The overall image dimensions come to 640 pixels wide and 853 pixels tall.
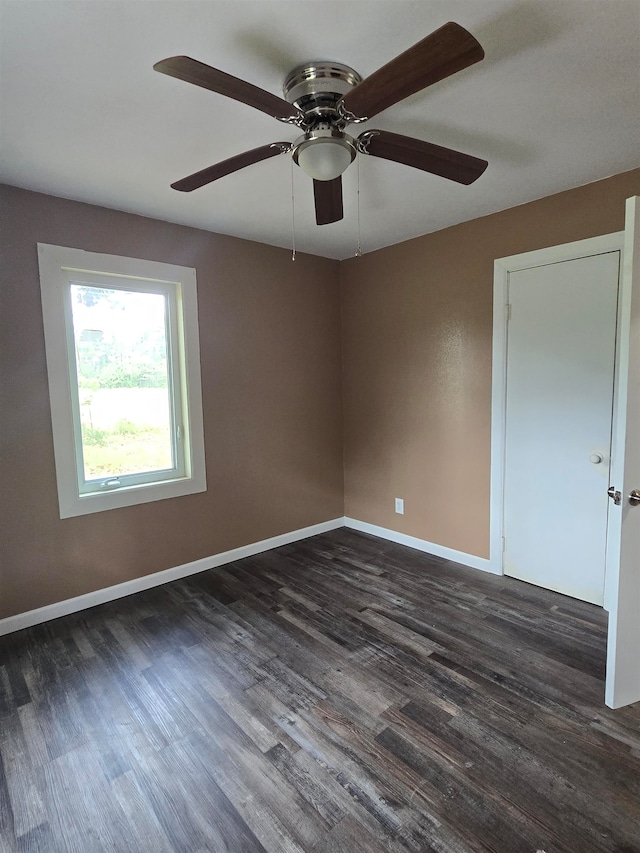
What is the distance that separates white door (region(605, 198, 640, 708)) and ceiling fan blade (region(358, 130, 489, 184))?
24.6 inches

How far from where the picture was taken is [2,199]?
7.62 ft

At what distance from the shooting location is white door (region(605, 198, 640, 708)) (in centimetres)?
166

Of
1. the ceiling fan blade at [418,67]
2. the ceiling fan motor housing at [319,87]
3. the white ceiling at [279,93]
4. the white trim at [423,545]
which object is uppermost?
the white ceiling at [279,93]

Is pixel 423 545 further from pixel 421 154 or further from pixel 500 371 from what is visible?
pixel 421 154

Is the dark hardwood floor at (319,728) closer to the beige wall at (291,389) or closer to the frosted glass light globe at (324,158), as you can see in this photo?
the beige wall at (291,389)

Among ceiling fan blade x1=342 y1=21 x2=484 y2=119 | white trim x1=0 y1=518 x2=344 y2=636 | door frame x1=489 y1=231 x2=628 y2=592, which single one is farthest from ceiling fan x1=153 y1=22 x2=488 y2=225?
white trim x1=0 y1=518 x2=344 y2=636

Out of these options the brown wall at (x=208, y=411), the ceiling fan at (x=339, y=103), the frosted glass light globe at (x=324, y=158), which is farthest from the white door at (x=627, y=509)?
the brown wall at (x=208, y=411)

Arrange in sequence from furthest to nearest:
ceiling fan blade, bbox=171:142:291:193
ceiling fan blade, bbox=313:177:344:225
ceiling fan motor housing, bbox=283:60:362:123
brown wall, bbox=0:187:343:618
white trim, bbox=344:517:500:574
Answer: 1. white trim, bbox=344:517:500:574
2. brown wall, bbox=0:187:343:618
3. ceiling fan blade, bbox=313:177:344:225
4. ceiling fan blade, bbox=171:142:291:193
5. ceiling fan motor housing, bbox=283:60:362:123

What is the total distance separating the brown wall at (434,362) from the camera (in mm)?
2758

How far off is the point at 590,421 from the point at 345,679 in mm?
1993

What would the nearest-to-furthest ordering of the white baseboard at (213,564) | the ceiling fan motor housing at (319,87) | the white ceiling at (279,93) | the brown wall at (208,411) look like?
the white ceiling at (279,93) → the ceiling fan motor housing at (319,87) → the brown wall at (208,411) → the white baseboard at (213,564)

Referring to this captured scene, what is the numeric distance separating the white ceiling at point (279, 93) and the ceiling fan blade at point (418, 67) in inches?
9.7

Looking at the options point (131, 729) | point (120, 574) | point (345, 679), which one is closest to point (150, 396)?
point (120, 574)

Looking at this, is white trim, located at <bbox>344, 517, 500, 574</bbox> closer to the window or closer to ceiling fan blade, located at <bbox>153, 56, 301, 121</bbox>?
the window
